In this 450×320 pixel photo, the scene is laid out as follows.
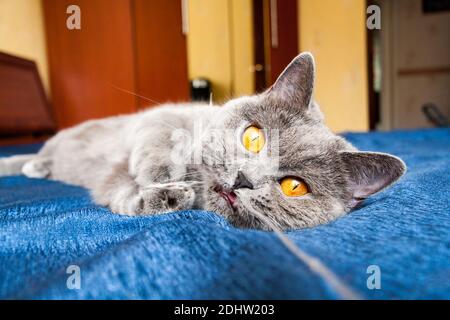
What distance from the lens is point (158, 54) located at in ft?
8.09

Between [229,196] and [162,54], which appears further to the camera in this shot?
[162,54]

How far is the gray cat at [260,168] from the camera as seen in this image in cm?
71

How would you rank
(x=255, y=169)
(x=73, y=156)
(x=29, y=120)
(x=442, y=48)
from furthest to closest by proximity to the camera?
(x=442, y=48) < (x=29, y=120) < (x=73, y=156) < (x=255, y=169)

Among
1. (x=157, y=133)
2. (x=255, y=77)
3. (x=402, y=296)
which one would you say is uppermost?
(x=255, y=77)


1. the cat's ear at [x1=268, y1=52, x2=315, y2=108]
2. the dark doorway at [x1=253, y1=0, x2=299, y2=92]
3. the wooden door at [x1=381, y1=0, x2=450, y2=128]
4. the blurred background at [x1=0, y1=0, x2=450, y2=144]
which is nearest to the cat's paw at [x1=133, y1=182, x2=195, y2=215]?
the cat's ear at [x1=268, y1=52, x2=315, y2=108]

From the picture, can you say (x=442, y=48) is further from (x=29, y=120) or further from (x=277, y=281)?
(x=277, y=281)

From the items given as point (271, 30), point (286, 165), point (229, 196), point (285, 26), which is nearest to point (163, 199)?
point (229, 196)

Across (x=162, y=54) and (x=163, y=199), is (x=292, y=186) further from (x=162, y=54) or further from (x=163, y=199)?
(x=162, y=54)

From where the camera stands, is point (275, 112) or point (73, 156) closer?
point (275, 112)

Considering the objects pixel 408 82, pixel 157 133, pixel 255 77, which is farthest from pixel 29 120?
pixel 408 82

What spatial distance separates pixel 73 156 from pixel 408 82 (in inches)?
218

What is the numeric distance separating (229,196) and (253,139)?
0.46 feet

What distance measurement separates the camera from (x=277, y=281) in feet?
1.29

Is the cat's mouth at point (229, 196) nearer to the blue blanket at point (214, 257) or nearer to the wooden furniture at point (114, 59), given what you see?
the blue blanket at point (214, 257)
